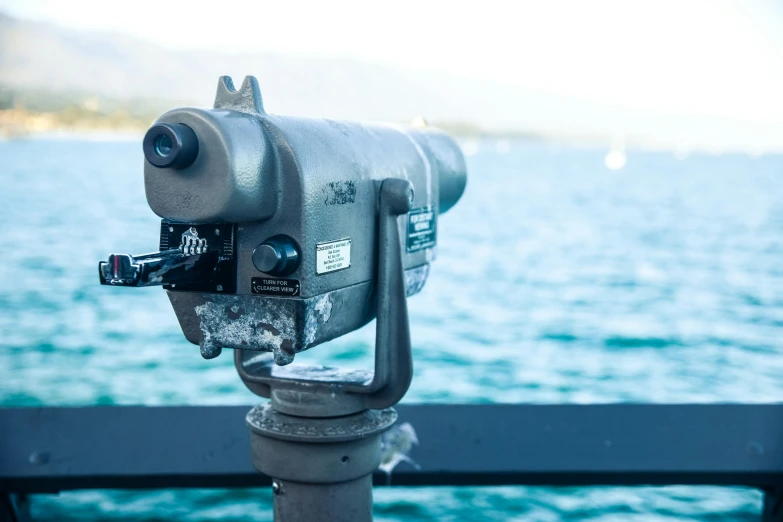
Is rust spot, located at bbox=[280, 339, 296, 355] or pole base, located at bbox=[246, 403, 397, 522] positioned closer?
rust spot, located at bbox=[280, 339, 296, 355]

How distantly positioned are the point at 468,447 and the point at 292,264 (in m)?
1.04

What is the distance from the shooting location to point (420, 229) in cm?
235

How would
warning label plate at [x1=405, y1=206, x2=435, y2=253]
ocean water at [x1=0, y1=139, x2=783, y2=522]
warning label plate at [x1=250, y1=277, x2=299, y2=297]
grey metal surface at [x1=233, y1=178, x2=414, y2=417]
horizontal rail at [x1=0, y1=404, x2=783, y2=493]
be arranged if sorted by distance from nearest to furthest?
warning label plate at [x1=250, y1=277, x2=299, y2=297], grey metal surface at [x1=233, y1=178, x2=414, y2=417], warning label plate at [x1=405, y1=206, x2=435, y2=253], horizontal rail at [x1=0, y1=404, x2=783, y2=493], ocean water at [x1=0, y1=139, x2=783, y2=522]

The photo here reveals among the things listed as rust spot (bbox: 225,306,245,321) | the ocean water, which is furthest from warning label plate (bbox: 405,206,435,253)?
the ocean water

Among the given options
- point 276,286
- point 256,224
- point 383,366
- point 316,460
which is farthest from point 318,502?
point 256,224

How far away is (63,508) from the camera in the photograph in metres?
3.83

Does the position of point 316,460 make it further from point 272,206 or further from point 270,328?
point 272,206

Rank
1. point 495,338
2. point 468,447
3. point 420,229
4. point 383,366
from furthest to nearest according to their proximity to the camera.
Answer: point 495,338
point 468,447
point 420,229
point 383,366

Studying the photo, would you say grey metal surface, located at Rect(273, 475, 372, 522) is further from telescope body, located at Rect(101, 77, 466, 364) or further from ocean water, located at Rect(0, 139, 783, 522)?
ocean water, located at Rect(0, 139, 783, 522)

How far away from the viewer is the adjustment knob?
1.74 m

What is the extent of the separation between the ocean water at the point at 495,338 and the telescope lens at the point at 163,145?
6.75 ft

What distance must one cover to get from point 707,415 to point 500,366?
9.05 meters

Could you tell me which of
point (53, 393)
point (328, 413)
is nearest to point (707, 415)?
point (328, 413)

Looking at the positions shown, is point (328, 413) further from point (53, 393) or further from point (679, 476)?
point (53, 393)
